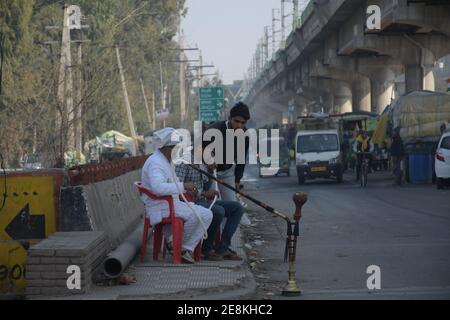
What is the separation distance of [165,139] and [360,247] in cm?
425

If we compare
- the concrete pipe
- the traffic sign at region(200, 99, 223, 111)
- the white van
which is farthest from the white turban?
the traffic sign at region(200, 99, 223, 111)

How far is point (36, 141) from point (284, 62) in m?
44.5

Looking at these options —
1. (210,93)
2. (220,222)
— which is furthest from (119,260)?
(210,93)

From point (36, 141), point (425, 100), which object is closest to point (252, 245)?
point (36, 141)

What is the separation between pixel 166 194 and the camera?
11188mm

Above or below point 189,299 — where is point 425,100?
above

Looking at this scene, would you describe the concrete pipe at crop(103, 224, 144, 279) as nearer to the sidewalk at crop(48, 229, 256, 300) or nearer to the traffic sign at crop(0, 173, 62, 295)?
the sidewalk at crop(48, 229, 256, 300)

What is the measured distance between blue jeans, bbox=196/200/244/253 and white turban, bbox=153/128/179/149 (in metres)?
1.02

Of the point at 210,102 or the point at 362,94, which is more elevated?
the point at 362,94

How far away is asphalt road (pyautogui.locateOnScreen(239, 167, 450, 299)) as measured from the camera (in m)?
10.3

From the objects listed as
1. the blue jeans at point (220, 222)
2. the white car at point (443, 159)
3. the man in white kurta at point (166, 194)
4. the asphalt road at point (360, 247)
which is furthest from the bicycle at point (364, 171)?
the man in white kurta at point (166, 194)

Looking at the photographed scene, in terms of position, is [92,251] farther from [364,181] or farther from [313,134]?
[313,134]

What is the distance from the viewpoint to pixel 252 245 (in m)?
15.5

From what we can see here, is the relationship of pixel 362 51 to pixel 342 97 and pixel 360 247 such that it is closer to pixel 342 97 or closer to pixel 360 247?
pixel 342 97
